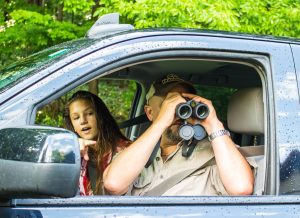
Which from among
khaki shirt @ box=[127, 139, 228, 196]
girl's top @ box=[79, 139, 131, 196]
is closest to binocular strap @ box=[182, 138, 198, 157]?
khaki shirt @ box=[127, 139, 228, 196]

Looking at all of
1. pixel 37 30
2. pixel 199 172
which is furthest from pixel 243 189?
pixel 37 30

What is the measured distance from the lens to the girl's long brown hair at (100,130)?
3.29 meters

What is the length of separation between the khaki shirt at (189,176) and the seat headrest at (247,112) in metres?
0.20

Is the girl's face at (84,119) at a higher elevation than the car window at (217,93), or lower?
lower

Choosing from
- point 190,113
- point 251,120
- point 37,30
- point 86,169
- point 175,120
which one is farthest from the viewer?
point 37,30

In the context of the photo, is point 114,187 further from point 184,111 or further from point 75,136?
point 75,136

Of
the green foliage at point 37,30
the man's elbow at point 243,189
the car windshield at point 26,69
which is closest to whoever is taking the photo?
the car windshield at point 26,69

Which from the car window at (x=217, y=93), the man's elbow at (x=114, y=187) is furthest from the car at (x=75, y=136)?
the car window at (x=217, y=93)

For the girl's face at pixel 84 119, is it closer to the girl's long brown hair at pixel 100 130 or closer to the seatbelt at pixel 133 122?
the girl's long brown hair at pixel 100 130

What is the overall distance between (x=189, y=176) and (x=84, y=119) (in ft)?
2.44

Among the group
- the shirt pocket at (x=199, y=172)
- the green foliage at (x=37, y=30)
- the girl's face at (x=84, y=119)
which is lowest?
the shirt pocket at (x=199, y=172)

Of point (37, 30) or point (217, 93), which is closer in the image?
point (217, 93)

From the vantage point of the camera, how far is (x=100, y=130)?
3396mm

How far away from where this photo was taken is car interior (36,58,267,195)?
8.98 ft
